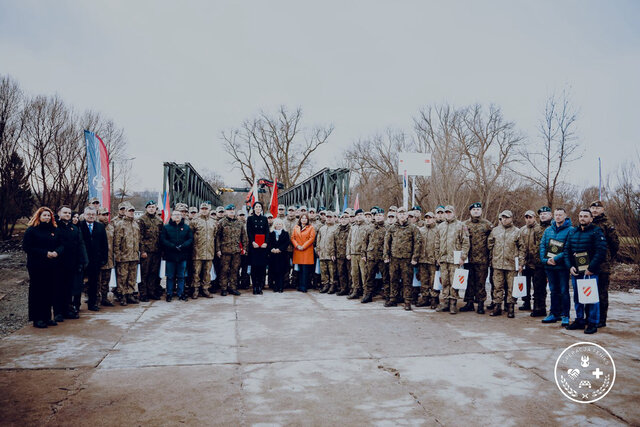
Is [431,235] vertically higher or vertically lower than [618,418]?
higher

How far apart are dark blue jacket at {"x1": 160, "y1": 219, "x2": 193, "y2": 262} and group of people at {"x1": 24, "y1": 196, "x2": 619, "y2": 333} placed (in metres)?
0.02

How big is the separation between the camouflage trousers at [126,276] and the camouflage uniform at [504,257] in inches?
245

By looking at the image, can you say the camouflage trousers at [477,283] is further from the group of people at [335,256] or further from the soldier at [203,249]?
the soldier at [203,249]

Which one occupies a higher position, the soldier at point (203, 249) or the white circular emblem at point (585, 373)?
the soldier at point (203, 249)

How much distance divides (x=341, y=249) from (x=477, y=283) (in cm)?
300

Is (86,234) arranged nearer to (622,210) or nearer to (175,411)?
(175,411)

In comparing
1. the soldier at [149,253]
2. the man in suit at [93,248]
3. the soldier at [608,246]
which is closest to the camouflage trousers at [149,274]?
the soldier at [149,253]

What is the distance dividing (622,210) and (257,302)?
9.36 meters

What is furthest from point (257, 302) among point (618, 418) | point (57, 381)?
point (618, 418)

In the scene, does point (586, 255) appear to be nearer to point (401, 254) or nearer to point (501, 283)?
point (501, 283)

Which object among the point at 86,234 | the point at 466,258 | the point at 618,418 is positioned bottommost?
Result: the point at 618,418

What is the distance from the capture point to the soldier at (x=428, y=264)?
7730mm

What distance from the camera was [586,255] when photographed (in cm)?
587

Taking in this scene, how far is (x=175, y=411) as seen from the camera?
11.0 ft
